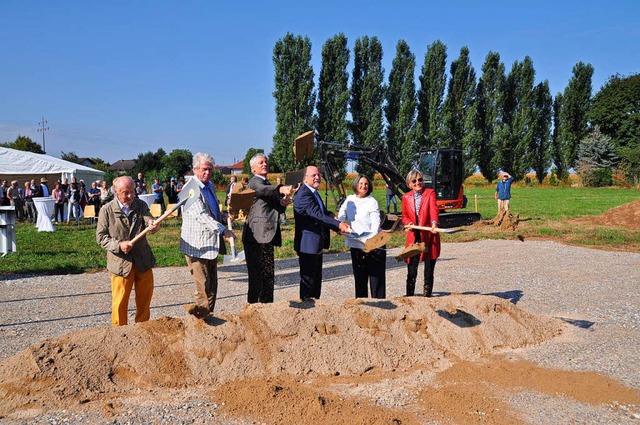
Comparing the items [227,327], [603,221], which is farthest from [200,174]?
[603,221]

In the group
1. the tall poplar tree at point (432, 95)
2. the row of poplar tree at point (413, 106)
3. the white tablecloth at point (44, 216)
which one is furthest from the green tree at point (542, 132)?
the white tablecloth at point (44, 216)

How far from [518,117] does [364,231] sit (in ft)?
143

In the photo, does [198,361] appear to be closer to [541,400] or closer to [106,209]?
[106,209]

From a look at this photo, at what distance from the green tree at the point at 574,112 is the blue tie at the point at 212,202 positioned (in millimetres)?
51957

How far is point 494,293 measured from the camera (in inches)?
309

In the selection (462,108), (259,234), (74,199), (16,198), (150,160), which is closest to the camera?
(259,234)

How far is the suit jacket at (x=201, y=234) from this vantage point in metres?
4.69

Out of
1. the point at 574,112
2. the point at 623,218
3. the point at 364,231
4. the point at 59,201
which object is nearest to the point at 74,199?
the point at 59,201

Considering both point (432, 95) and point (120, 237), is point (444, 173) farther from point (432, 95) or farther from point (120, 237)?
point (432, 95)

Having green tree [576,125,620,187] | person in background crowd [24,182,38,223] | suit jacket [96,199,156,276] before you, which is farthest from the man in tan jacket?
green tree [576,125,620,187]

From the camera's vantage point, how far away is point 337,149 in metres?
15.8

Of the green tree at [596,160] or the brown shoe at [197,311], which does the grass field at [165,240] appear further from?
the green tree at [596,160]

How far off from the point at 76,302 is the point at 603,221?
17221 mm

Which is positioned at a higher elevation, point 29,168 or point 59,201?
point 29,168
